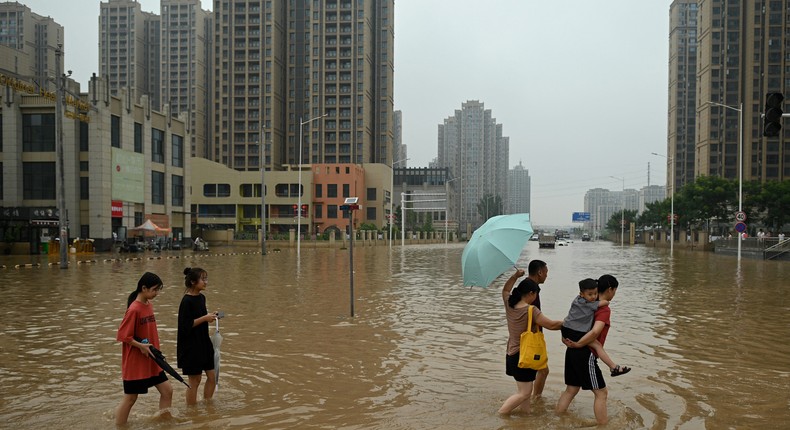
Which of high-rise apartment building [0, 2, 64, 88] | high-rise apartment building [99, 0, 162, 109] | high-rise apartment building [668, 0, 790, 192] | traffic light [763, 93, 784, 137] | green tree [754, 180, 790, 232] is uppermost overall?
high-rise apartment building [99, 0, 162, 109]

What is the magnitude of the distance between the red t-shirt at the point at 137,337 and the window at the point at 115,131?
160 ft

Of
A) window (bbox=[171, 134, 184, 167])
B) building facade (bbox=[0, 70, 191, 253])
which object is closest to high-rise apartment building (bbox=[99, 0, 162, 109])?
window (bbox=[171, 134, 184, 167])

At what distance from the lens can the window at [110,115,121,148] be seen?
4996 cm

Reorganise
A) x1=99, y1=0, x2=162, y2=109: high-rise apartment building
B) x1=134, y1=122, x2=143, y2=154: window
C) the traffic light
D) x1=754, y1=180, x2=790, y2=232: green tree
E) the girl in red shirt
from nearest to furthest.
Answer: the girl in red shirt
the traffic light
x1=134, y1=122, x2=143, y2=154: window
x1=754, y1=180, x2=790, y2=232: green tree
x1=99, y1=0, x2=162, y2=109: high-rise apartment building

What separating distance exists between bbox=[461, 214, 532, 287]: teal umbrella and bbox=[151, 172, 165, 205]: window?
176ft

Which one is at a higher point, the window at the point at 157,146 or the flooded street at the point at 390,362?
the window at the point at 157,146

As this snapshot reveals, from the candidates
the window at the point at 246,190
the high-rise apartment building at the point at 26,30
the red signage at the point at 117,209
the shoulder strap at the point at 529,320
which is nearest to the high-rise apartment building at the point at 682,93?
the window at the point at 246,190

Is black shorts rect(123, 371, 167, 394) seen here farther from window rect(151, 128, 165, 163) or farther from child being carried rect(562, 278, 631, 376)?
window rect(151, 128, 165, 163)

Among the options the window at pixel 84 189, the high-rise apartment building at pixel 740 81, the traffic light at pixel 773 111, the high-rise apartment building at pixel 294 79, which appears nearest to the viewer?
the traffic light at pixel 773 111

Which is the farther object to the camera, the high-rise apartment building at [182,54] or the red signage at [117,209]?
the high-rise apartment building at [182,54]

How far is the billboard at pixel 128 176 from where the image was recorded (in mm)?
49469

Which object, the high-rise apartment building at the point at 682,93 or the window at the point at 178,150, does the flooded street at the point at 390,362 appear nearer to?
the window at the point at 178,150

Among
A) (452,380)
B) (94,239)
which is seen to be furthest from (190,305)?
(94,239)

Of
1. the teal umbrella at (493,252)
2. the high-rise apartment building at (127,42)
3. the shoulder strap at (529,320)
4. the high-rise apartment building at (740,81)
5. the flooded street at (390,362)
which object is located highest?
the high-rise apartment building at (127,42)
